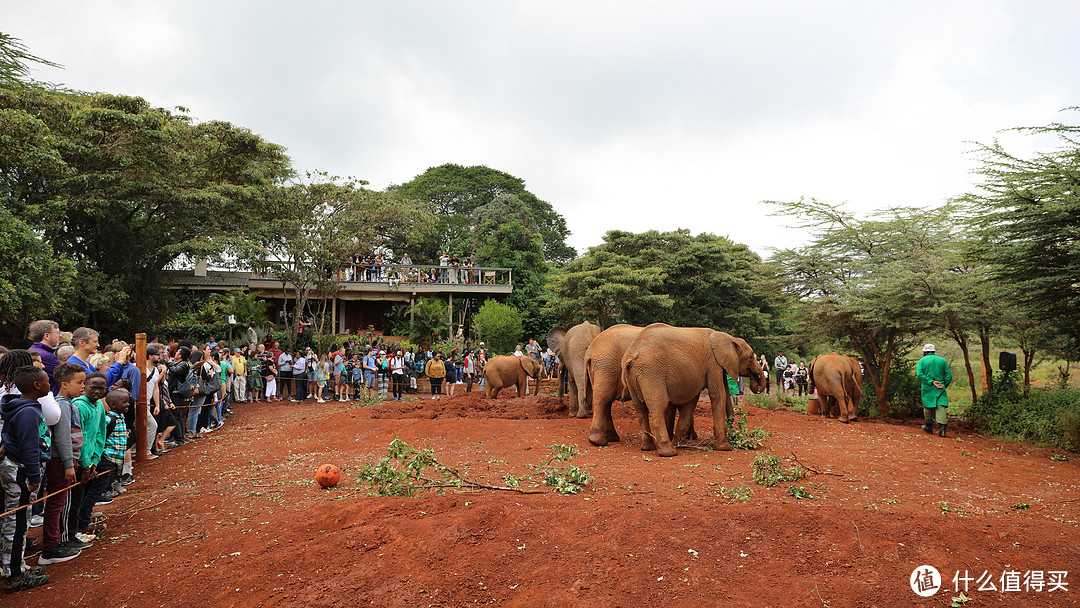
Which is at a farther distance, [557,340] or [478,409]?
[557,340]

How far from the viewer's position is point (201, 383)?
10.6 metres

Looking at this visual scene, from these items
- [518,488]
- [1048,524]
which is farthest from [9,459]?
[1048,524]

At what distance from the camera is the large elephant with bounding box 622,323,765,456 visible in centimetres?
848

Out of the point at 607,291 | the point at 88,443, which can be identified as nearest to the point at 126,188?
the point at 607,291

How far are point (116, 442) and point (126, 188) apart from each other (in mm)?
15708

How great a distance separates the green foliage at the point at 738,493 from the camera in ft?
19.7

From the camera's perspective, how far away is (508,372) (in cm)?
1605

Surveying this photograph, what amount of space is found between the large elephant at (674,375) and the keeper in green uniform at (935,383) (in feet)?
15.2

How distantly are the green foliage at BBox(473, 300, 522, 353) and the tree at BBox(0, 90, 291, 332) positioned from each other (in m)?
10.2

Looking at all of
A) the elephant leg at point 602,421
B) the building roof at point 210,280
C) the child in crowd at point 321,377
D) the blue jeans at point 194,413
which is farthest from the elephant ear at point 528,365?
the building roof at point 210,280

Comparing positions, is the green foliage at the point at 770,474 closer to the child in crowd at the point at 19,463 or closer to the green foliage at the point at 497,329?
the child in crowd at the point at 19,463

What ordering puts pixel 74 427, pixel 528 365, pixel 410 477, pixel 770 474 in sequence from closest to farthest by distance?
pixel 74 427
pixel 770 474
pixel 410 477
pixel 528 365

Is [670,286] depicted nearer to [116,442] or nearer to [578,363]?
[578,363]

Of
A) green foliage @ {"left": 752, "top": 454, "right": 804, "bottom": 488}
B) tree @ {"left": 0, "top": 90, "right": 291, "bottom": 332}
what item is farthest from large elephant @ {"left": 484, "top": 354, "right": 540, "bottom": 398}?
tree @ {"left": 0, "top": 90, "right": 291, "bottom": 332}
